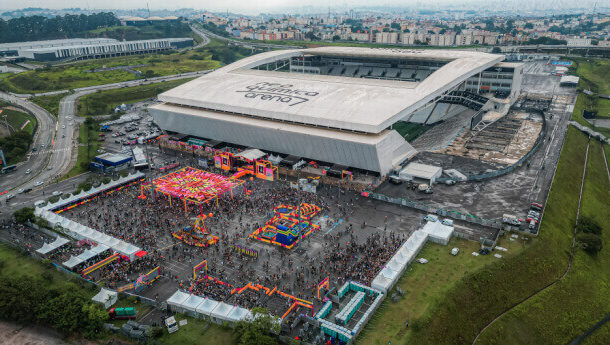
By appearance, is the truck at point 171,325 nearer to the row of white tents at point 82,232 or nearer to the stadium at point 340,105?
the row of white tents at point 82,232

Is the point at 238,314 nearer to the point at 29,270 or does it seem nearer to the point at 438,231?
the point at 29,270

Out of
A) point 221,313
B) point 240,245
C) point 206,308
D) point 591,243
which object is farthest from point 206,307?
point 591,243

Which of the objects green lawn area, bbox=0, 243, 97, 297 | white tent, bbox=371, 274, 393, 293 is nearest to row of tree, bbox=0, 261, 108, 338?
green lawn area, bbox=0, 243, 97, 297

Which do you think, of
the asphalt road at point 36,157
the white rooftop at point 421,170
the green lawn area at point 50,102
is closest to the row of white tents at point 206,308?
the white rooftop at point 421,170

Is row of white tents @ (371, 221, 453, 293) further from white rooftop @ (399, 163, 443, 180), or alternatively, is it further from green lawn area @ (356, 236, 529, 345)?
white rooftop @ (399, 163, 443, 180)

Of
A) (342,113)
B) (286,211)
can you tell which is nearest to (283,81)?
(342,113)

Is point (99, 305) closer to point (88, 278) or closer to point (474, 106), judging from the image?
point (88, 278)
